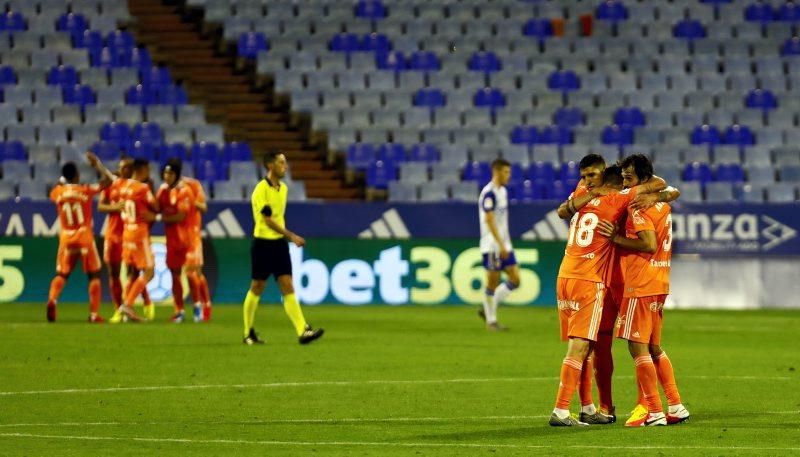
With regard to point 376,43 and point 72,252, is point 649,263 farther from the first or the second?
point 376,43

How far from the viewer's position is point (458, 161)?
97.6 ft

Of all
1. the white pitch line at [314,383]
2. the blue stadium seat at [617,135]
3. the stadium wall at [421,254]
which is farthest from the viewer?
the blue stadium seat at [617,135]

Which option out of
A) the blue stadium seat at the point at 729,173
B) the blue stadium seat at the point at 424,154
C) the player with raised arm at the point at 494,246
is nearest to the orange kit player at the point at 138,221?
the player with raised arm at the point at 494,246

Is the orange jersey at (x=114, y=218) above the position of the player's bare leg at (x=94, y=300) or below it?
above

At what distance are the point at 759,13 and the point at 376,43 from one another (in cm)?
906

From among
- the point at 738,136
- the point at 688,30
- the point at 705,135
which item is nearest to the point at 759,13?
the point at 688,30

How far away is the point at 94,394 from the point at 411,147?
18.2 m

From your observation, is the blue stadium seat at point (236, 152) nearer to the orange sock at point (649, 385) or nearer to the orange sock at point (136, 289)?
the orange sock at point (136, 289)

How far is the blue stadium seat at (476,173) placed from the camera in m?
29.4

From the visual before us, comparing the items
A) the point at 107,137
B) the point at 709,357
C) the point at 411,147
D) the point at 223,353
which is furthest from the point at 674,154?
the point at 223,353

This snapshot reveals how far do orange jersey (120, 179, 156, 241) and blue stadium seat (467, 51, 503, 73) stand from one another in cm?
1211

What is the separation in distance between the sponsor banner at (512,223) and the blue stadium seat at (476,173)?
3.33 metres

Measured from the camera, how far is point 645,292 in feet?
34.3

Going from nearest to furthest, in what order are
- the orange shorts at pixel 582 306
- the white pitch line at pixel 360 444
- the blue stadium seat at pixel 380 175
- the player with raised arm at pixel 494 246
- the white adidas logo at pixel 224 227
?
the white pitch line at pixel 360 444
the orange shorts at pixel 582 306
the player with raised arm at pixel 494 246
the white adidas logo at pixel 224 227
the blue stadium seat at pixel 380 175
